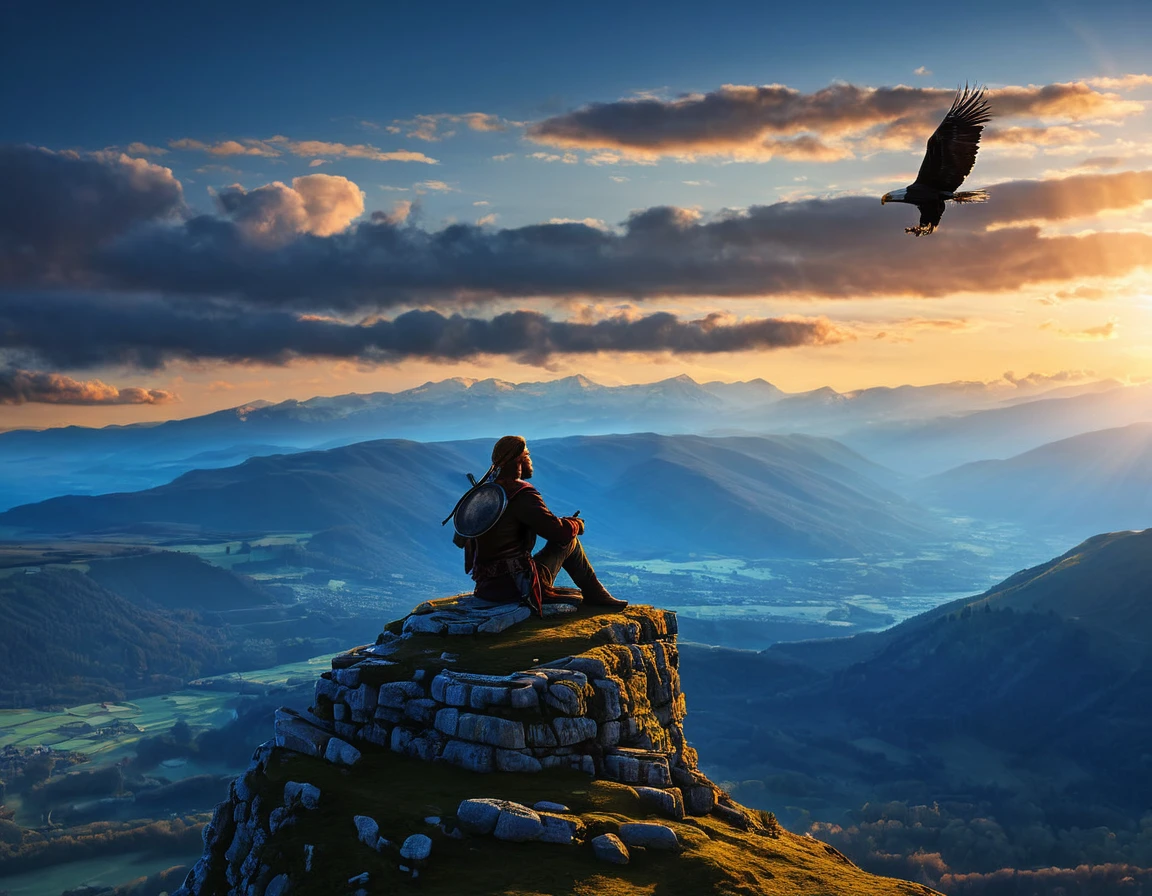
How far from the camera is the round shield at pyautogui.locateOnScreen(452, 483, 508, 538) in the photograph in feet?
117

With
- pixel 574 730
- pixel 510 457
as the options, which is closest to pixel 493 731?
pixel 574 730

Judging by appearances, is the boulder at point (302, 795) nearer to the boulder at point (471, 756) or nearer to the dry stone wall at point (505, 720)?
the dry stone wall at point (505, 720)

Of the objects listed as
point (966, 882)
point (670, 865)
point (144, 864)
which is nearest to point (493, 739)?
point (670, 865)

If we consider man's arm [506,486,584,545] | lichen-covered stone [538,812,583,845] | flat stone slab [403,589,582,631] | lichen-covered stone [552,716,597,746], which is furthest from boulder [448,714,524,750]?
man's arm [506,486,584,545]

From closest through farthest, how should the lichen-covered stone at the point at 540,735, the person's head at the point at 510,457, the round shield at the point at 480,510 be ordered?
1. the lichen-covered stone at the point at 540,735
2. the round shield at the point at 480,510
3. the person's head at the point at 510,457

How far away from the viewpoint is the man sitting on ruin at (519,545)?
36.0 metres

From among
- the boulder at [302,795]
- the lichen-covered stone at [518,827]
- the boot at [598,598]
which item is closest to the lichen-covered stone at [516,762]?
the lichen-covered stone at [518,827]

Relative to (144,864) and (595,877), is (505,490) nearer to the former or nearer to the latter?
(595,877)

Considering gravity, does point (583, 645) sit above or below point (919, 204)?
below

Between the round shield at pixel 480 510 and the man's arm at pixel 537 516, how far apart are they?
1.62 ft

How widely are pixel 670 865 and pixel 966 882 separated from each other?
15054 cm

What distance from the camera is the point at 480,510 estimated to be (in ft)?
119

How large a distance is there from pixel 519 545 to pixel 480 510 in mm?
2122

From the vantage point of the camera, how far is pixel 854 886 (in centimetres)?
2814
